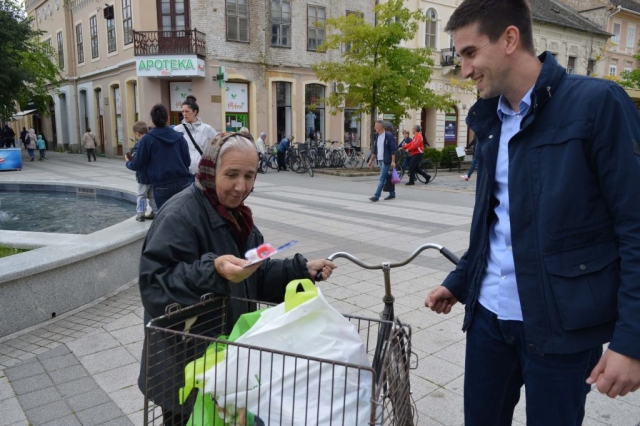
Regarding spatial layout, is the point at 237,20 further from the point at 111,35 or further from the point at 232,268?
the point at 232,268

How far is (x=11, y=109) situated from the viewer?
23984 mm

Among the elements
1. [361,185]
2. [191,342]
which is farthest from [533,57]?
[361,185]

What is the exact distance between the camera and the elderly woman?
1816mm

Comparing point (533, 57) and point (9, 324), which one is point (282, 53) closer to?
point (9, 324)

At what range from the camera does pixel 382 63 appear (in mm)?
18719

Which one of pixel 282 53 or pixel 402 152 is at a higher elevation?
pixel 282 53

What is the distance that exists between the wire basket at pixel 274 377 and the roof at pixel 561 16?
37202 mm

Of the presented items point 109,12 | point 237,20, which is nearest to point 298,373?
point 237,20

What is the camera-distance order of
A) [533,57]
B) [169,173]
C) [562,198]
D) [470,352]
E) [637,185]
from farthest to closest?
1. [169,173]
2. [470,352]
3. [533,57]
4. [562,198]
5. [637,185]

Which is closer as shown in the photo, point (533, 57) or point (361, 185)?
point (533, 57)

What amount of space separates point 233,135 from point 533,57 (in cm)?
114

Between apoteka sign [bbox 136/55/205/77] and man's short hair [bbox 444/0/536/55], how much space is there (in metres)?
22.3

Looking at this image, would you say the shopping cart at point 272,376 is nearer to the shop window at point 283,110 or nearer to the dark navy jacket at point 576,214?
the dark navy jacket at point 576,214

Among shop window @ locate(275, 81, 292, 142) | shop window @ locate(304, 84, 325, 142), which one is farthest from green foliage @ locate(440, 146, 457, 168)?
shop window @ locate(275, 81, 292, 142)
